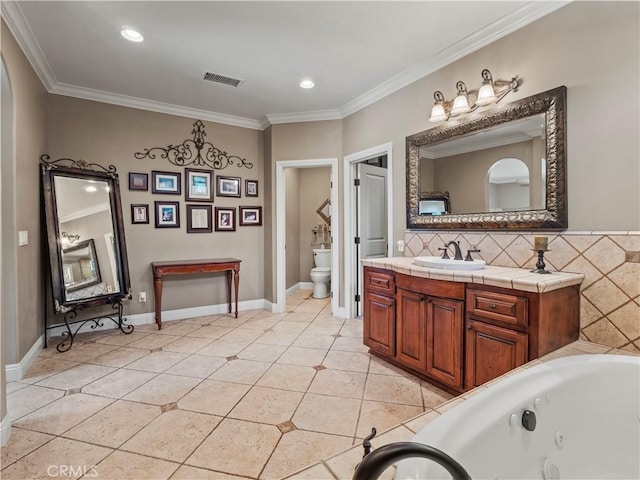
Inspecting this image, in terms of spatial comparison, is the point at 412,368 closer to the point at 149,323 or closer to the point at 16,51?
the point at 149,323

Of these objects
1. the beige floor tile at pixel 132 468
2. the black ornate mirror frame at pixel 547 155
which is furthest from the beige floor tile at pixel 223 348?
the black ornate mirror frame at pixel 547 155

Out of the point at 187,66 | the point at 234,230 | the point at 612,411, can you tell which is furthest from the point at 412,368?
the point at 187,66

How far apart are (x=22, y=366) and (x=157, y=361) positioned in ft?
3.22

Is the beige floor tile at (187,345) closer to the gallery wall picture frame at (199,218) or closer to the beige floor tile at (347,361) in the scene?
the beige floor tile at (347,361)

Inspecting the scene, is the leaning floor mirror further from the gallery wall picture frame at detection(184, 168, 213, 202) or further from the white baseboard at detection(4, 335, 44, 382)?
the gallery wall picture frame at detection(184, 168, 213, 202)

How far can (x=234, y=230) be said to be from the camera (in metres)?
4.50

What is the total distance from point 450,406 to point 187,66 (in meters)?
3.38

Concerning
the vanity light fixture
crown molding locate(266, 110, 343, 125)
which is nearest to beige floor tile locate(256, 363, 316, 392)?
the vanity light fixture

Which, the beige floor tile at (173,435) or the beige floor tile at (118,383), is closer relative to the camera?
the beige floor tile at (173,435)

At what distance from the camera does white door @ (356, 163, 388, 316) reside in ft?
13.4

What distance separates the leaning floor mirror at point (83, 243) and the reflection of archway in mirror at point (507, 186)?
3.76 meters

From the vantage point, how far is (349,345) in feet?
10.4

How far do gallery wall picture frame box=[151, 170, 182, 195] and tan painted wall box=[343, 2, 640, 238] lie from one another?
12.0ft

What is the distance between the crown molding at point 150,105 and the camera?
3.43 meters
